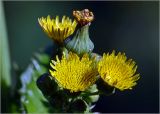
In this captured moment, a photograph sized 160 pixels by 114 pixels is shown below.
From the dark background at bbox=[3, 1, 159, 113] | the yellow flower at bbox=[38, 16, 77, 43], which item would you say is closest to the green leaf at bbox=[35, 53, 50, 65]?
the yellow flower at bbox=[38, 16, 77, 43]

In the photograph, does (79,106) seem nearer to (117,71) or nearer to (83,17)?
(117,71)

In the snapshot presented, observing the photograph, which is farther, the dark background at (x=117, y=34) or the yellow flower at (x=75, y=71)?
the dark background at (x=117, y=34)

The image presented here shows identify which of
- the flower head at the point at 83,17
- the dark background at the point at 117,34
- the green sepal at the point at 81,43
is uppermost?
the flower head at the point at 83,17

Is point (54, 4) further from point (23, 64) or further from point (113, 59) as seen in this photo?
point (113, 59)

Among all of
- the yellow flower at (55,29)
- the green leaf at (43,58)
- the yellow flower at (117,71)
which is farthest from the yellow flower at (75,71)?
the green leaf at (43,58)

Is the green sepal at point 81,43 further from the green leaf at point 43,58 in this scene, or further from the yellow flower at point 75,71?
the green leaf at point 43,58

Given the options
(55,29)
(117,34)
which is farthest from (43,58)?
(117,34)
